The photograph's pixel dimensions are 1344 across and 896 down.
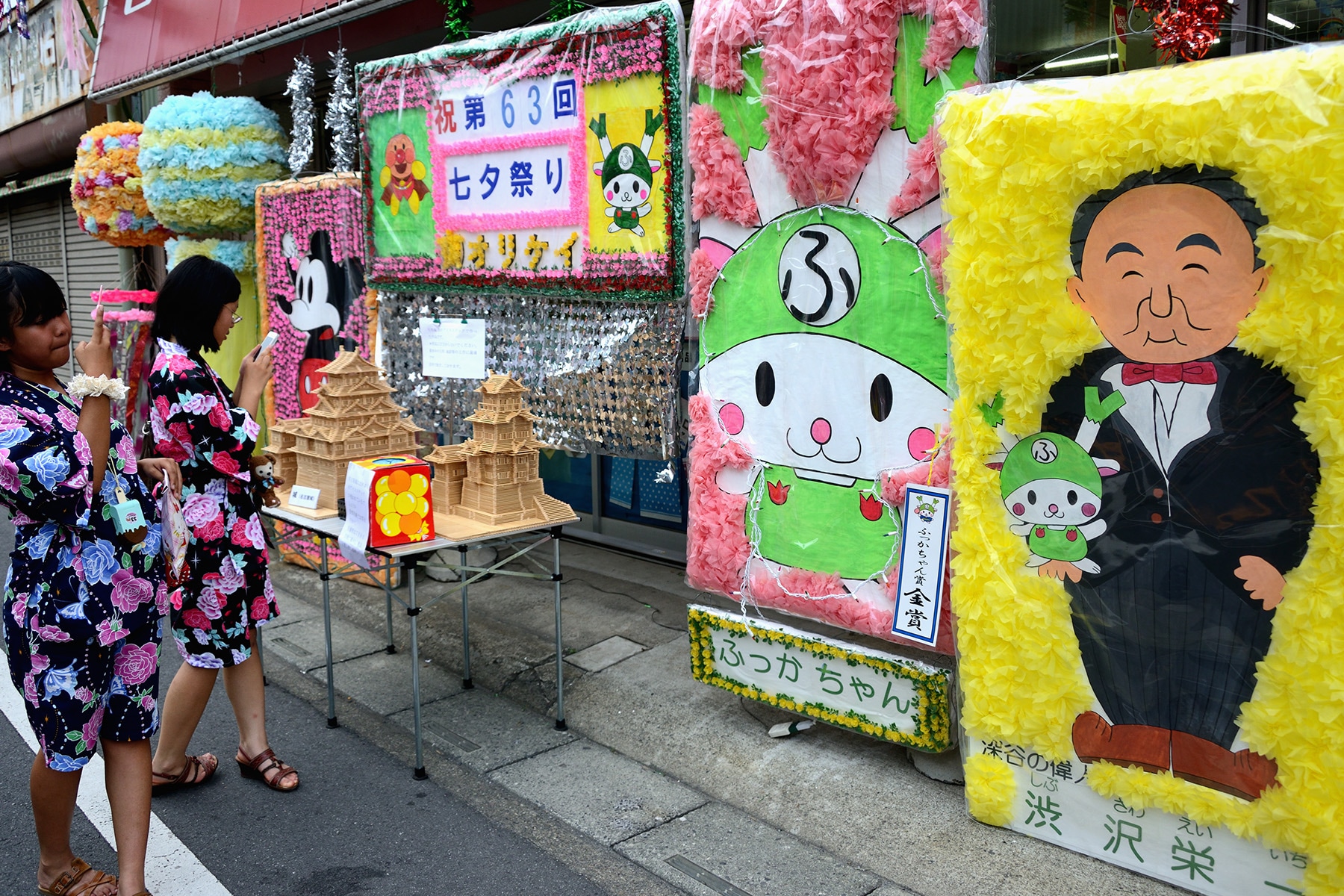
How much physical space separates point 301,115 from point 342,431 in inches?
118

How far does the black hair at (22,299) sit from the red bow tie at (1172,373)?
3125mm

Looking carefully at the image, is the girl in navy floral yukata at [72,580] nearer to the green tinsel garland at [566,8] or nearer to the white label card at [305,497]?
the white label card at [305,497]

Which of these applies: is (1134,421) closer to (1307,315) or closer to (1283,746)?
(1307,315)

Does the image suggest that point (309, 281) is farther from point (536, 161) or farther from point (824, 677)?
point (824, 677)

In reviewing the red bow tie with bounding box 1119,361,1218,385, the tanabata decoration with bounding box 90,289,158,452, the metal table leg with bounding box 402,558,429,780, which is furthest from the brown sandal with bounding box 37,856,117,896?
the tanabata decoration with bounding box 90,289,158,452

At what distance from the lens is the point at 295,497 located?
15.6 ft

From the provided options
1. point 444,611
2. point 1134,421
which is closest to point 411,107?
point 444,611

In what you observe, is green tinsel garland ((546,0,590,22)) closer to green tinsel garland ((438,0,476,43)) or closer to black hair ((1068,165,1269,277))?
green tinsel garland ((438,0,476,43))

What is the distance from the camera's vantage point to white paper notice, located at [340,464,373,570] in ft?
13.1

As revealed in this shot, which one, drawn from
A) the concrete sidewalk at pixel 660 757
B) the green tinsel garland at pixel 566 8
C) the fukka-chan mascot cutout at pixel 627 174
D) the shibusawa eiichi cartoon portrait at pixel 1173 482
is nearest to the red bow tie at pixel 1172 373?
the shibusawa eiichi cartoon portrait at pixel 1173 482

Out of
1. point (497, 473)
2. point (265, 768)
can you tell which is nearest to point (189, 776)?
point (265, 768)

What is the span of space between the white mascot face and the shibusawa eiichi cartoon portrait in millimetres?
491

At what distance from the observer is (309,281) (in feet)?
22.8

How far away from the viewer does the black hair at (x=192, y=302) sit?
12.4ft
